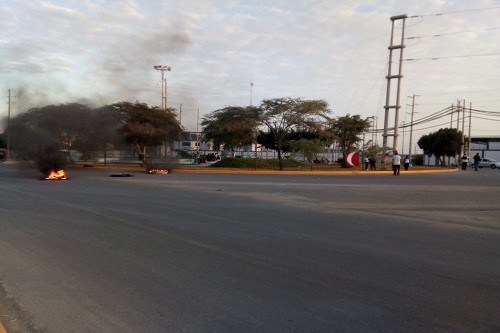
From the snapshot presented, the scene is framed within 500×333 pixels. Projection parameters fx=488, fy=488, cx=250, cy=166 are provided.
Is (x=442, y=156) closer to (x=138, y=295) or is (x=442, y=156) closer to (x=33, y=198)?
(x=33, y=198)

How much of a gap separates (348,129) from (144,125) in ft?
56.5

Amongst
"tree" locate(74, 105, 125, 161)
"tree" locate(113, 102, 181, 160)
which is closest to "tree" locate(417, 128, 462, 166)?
"tree" locate(113, 102, 181, 160)

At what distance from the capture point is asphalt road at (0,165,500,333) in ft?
15.6

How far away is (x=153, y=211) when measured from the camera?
12102mm

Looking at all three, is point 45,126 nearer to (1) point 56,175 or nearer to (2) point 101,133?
(2) point 101,133

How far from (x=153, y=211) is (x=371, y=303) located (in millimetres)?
7849

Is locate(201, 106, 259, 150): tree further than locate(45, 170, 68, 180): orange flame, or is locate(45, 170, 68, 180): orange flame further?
locate(201, 106, 259, 150): tree

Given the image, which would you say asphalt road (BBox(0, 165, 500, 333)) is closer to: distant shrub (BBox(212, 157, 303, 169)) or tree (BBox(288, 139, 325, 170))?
tree (BBox(288, 139, 325, 170))

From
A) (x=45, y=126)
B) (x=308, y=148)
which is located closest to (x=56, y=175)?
(x=45, y=126)

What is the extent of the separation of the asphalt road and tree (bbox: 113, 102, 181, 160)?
77.9 ft

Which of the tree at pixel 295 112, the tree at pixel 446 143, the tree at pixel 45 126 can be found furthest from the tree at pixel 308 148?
the tree at pixel 446 143

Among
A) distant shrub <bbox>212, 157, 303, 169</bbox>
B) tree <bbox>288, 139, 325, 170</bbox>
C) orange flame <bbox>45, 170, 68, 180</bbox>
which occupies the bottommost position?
orange flame <bbox>45, 170, 68, 180</bbox>

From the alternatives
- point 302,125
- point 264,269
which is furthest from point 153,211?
point 302,125

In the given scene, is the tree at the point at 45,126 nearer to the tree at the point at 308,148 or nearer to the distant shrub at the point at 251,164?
the distant shrub at the point at 251,164
